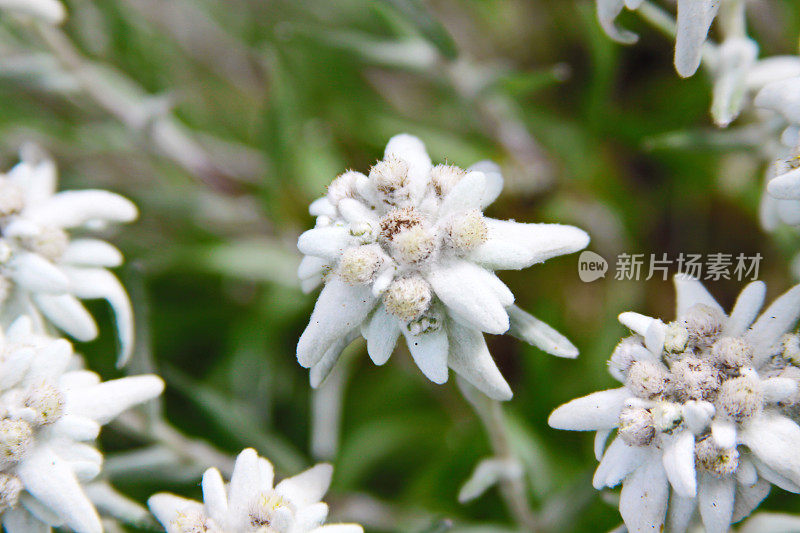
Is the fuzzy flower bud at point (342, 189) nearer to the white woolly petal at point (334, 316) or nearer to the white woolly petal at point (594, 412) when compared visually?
the white woolly petal at point (334, 316)

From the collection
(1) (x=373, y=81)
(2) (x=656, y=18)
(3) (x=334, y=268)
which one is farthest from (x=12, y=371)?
(1) (x=373, y=81)

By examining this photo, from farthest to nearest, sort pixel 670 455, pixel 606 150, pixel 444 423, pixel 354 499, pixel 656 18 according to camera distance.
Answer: pixel 606 150 < pixel 444 423 < pixel 354 499 < pixel 656 18 < pixel 670 455

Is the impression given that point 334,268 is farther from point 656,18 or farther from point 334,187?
point 656,18

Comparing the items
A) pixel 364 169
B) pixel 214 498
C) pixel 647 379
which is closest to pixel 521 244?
pixel 647 379

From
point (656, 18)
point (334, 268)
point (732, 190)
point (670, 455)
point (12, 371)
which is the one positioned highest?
point (732, 190)

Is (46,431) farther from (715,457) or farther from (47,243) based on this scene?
(715,457)

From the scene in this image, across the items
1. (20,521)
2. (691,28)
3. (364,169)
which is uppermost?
(364,169)
